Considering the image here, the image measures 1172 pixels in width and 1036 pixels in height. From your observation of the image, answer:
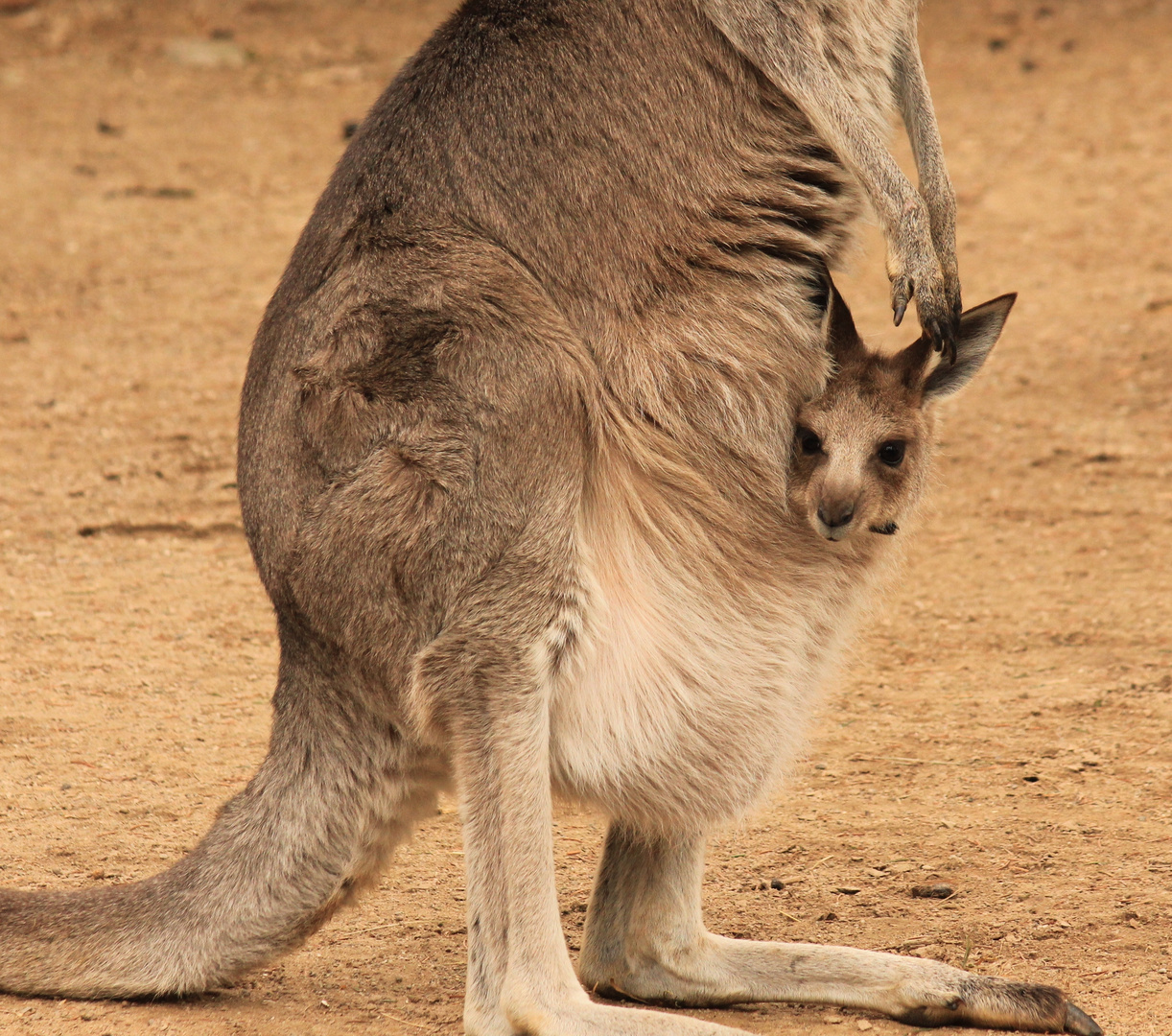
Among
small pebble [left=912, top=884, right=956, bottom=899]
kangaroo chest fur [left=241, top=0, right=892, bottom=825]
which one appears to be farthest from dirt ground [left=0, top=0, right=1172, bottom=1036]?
kangaroo chest fur [left=241, top=0, right=892, bottom=825]

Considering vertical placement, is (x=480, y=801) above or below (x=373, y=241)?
below

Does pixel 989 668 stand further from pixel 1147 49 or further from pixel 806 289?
pixel 1147 49

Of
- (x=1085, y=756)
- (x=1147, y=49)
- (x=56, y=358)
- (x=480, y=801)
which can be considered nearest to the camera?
(x=480, y=801)

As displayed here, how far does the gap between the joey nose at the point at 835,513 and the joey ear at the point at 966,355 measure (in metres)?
0.39

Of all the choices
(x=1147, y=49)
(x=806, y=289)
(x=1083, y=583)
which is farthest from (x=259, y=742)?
(x=1147, y=49)

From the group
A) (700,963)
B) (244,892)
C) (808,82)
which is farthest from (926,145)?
(244,892)

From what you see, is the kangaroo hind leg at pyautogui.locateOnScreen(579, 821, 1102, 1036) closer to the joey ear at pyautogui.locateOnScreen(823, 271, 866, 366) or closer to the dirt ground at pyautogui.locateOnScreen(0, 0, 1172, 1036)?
the dirt ground at pyautogui.locateOnScreen(0, 0, 1172, 1036)

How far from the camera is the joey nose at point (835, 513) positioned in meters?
3.01

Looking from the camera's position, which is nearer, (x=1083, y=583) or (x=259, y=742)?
(x=259, y=742)

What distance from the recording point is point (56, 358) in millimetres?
6922

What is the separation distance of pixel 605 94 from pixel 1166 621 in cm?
254

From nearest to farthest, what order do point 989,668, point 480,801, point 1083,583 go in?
point 480,801 < point 989,668 < point 1083,583

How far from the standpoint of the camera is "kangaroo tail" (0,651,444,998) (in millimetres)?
2863

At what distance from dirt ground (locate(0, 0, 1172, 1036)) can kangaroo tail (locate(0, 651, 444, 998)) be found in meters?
0.08
